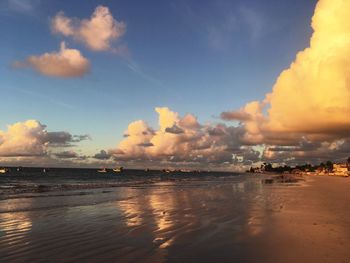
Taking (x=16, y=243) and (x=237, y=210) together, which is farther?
(x=237, y=210)

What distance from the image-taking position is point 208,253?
13664 mm

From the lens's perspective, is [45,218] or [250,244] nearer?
[250,244]

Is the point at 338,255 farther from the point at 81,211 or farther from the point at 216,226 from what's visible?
the point at 81,211

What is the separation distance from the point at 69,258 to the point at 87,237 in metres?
3.83

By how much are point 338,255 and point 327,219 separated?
31.0 feet

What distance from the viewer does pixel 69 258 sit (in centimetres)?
1282

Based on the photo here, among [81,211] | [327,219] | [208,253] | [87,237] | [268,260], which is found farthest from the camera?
[81,211]

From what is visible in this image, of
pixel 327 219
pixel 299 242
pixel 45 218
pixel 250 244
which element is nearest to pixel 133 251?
pixel 250 244

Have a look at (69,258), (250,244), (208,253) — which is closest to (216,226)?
(250,244)

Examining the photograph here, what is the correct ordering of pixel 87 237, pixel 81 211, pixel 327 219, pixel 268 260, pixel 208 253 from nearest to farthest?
pixel 268 260, pixel 208 253, pixel 87 237, pixel 327 219, pixel 81 211

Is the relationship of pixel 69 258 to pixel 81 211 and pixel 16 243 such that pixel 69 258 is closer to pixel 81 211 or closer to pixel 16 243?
pixel 16 243

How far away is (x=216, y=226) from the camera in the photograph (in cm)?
1975

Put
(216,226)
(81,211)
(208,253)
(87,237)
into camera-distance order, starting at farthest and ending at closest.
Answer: (81,211) < (216,226) < (87,237) < (208,253)

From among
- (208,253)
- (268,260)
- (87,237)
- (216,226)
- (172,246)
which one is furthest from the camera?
(216,226)
